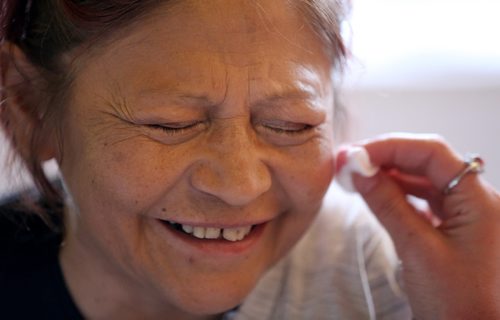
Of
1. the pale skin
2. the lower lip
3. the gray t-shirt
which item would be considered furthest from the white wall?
the lower lip

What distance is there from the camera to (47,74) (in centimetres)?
106

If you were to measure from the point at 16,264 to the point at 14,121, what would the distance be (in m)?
0.30

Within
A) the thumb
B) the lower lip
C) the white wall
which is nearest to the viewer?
the lower lip

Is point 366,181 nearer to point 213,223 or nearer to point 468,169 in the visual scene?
point 468,169

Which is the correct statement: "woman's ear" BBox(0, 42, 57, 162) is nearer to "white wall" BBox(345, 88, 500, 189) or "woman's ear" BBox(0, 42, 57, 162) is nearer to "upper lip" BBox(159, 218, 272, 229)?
"upper lip" BBox(159, 218, 272, 229)

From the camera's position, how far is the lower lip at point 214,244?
40.1 inches

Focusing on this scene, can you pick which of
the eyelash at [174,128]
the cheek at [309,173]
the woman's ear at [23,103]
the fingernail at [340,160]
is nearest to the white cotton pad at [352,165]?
the fingernail at [340,160]

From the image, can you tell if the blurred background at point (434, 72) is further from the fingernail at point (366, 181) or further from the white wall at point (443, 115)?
the fingernail at point (366, 181)

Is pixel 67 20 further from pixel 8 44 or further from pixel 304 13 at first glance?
pixel 304 13

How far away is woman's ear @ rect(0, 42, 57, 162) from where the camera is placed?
109 centimetres

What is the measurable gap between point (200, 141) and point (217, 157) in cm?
4

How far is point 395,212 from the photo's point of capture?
1207 mm

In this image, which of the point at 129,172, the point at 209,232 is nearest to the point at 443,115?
the point at 209,232

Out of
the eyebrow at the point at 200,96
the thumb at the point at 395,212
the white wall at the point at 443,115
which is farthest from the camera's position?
the white wall at the point at 443,115
